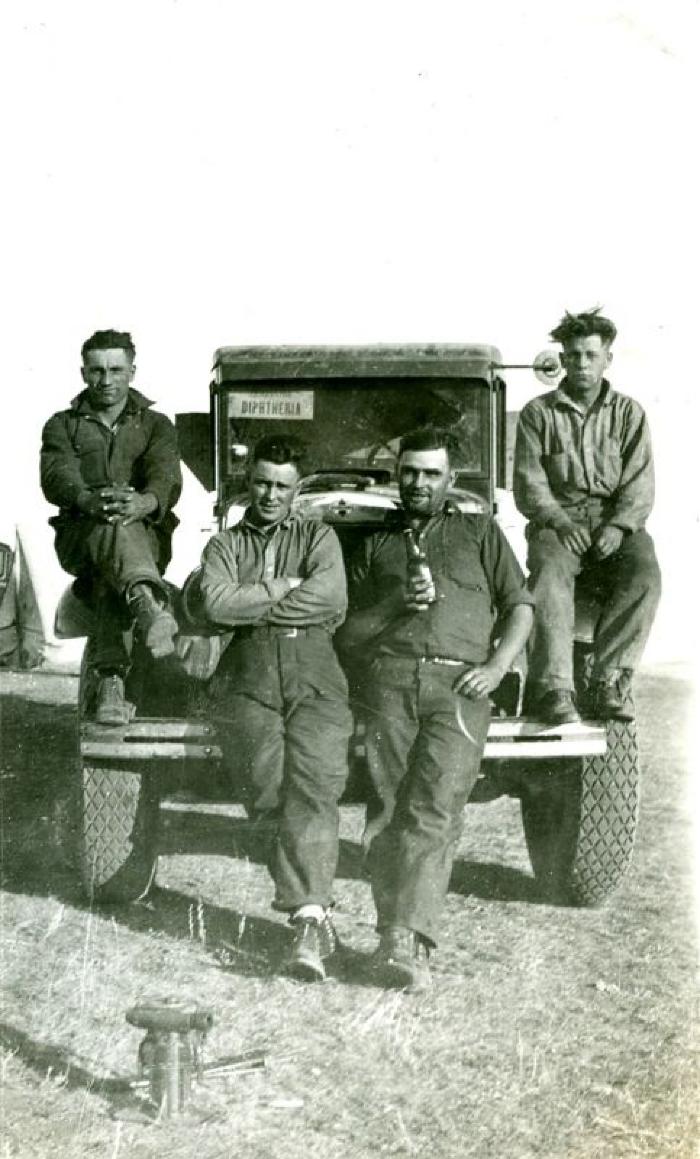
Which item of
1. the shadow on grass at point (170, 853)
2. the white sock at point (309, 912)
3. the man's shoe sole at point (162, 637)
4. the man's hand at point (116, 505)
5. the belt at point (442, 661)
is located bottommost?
the shadow on grass at point (170, 853)

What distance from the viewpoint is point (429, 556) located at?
5.32m

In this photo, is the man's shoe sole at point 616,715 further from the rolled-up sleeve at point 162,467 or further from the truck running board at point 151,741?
the rolled-up sleeve at point 162,467

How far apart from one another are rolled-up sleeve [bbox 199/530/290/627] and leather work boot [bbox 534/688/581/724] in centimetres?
112

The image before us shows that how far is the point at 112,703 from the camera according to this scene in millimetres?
5434

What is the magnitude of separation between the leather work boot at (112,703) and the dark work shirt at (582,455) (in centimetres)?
188

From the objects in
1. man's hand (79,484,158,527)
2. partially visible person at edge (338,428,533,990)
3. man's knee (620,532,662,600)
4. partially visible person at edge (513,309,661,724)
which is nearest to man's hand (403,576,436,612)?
partially visible person at edge (338,428,533,990)

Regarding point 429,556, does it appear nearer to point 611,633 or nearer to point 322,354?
point 611,633

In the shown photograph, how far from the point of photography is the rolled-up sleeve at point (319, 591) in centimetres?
510

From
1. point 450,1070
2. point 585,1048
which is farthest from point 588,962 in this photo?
→ point 450,1070

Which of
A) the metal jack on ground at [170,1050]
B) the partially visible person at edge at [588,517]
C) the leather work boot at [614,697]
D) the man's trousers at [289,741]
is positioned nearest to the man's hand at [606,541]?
the partially visible person at edge at [588,517]

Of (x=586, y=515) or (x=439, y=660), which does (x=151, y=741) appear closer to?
(x=439, y=660)

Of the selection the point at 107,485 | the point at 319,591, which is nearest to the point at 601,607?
the point at 319,591

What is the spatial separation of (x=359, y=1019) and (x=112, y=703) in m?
1.74

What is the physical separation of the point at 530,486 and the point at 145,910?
241 centimetres
